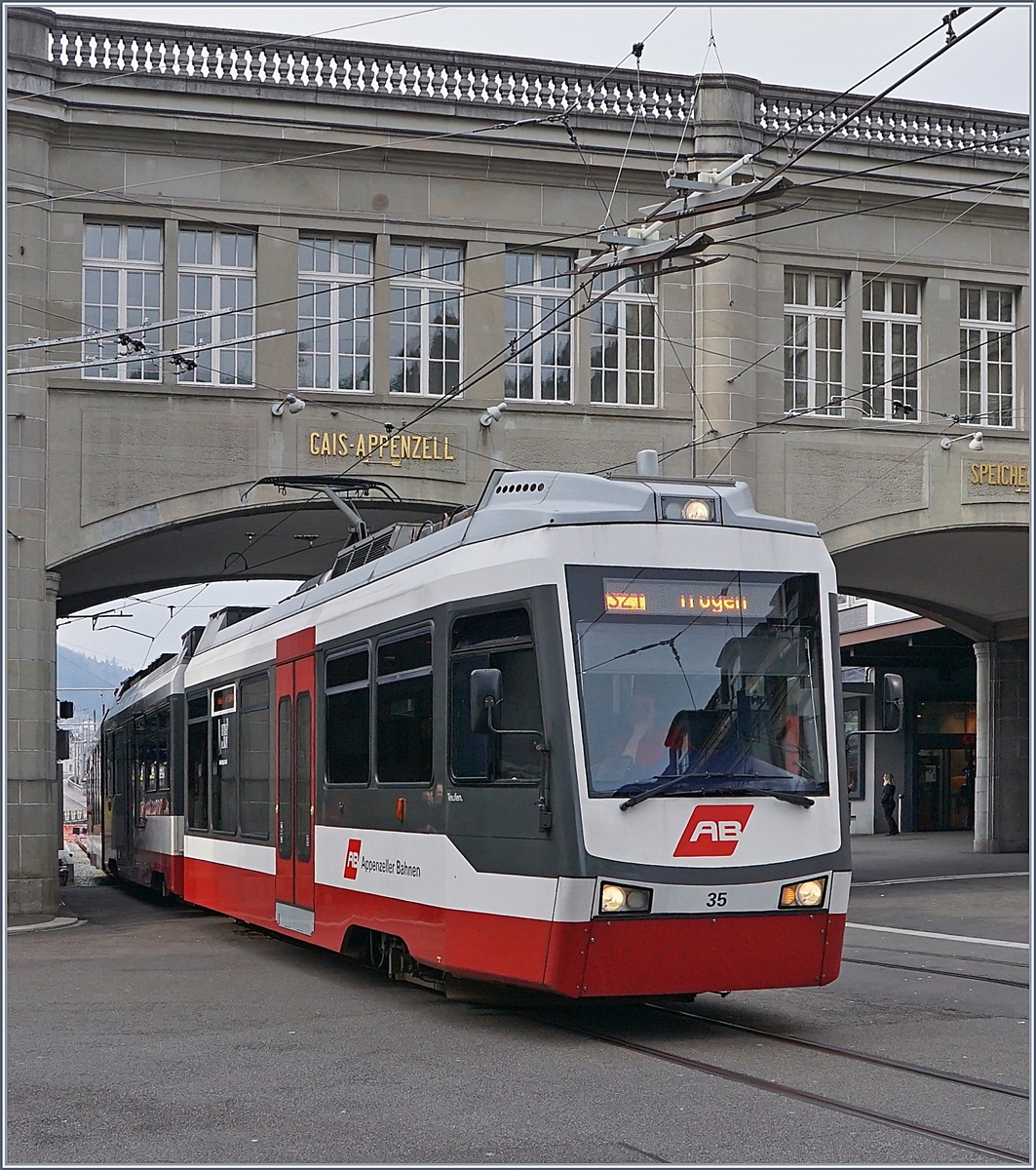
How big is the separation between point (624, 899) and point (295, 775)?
530 centimetres

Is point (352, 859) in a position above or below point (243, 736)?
below

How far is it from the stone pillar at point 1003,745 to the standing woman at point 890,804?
8.78 metres

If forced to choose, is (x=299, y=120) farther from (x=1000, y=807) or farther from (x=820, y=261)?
(x=1000, y=807)

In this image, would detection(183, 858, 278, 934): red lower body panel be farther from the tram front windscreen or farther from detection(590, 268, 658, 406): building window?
detection(590, 268, 658, 406): building window

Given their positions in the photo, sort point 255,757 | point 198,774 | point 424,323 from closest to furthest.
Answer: point 255,757, point 198,774, point 424,323

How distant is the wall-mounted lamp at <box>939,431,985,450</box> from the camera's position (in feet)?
84.3

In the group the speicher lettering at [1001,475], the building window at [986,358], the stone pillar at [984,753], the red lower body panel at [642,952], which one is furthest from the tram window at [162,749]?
the stone pillar at [984,753]

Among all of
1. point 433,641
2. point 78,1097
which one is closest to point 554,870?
point 433,641

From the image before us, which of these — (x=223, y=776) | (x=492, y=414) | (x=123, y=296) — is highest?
(x=123, y=296)

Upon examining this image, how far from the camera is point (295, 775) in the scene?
47.9ft

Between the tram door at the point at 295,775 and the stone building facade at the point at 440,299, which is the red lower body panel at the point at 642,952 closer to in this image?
the tram door at the point at 295,775

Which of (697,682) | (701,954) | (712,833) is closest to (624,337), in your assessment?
(697,682)

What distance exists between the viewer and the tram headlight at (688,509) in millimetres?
10766

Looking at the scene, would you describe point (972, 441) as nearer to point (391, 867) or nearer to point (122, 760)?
point (122, 760)
